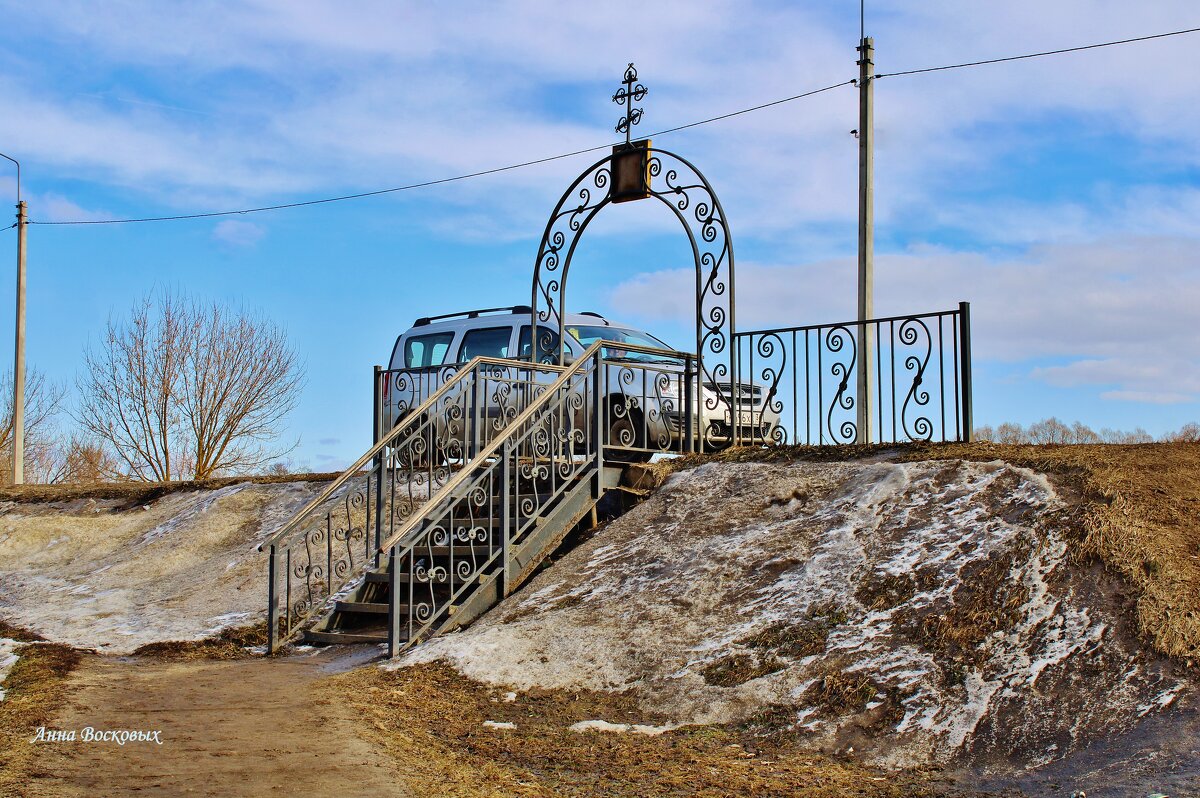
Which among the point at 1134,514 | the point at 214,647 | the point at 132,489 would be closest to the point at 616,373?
the point at 214,647

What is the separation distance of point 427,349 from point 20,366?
13300 millimetres

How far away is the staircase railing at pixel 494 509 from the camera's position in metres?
8.73

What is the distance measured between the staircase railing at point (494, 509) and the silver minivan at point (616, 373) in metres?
0.39

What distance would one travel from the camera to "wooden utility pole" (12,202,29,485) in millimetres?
22984

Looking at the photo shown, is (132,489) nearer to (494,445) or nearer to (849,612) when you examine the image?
(494,445)

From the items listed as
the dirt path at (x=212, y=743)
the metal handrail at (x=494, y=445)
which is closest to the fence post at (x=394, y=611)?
the metal handrail at (x=494, y=445)

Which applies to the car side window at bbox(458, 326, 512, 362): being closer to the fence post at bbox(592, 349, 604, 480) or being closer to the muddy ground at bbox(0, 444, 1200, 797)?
the fence post at bbox(592, 349, 604, 480)

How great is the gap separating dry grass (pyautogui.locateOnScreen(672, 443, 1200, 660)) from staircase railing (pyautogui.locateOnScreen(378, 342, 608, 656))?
2.16 m

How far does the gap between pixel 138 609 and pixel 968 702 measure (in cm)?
860

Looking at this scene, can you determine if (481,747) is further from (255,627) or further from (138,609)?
(138,609)

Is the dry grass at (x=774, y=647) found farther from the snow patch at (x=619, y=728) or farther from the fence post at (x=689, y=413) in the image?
the fence post at (x=689, y=413)

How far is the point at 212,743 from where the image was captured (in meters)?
5.99

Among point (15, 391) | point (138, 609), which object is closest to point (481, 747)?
point (138, 609)

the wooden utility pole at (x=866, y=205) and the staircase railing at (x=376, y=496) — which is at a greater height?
the wooden utility pole at (x=866, y=205)
